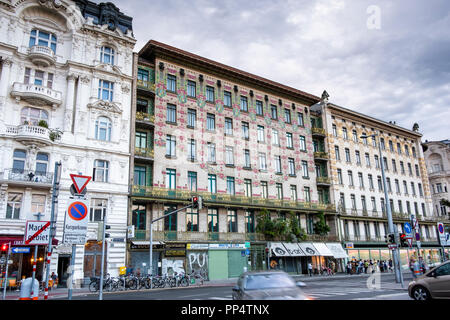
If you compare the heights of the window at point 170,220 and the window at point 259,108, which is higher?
the window at point 259,108

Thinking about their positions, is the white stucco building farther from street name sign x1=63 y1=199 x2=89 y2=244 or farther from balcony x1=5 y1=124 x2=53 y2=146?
street name sign x1=63 y1=199 x2=89 y2=244

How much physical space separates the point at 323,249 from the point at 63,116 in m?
30.9

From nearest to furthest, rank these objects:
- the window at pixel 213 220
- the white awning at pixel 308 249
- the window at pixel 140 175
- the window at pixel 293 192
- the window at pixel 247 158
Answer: the window at pixel 140 175
the window at pixel 213 220
the white awning at pixel 308 249
the window at pixel 247 158
the window at pixel 293 192

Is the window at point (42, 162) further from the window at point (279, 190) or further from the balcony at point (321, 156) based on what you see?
the balcony at point (321, 156)

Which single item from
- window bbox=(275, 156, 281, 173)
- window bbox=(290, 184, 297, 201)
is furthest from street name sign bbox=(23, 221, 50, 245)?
window bbox=(290, 184, 297, 201)

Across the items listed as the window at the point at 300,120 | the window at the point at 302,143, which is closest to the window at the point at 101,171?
the window at the point at 302,143

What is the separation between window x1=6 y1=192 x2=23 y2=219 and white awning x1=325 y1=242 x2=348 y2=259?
106 feet

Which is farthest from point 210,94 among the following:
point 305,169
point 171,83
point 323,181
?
point 323,181

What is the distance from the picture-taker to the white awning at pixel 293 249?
39125mm

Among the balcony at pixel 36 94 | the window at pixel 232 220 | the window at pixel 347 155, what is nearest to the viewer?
the balcony at pixel 36 94

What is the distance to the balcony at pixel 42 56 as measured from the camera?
29.6m

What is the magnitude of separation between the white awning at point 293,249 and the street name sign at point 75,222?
31120 millimetres

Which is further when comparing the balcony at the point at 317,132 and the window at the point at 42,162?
the balcony at the point at 317,132

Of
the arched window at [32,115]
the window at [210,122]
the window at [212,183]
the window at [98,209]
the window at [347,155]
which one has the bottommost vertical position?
the window at [98,209]
